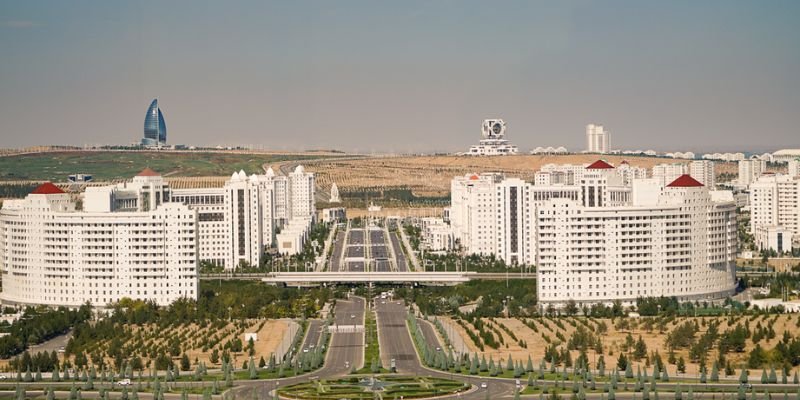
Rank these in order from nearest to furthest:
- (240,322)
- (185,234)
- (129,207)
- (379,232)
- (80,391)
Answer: (80,391) → (240,322) → (185,234) → (129,207) → (379,232)

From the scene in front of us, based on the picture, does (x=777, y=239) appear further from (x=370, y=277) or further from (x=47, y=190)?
(x=47, y=190)

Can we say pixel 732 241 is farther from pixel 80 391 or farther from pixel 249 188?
pixel 80 391

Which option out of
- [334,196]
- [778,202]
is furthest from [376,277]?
[334,196]

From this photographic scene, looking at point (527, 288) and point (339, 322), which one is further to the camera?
point (527, 288)

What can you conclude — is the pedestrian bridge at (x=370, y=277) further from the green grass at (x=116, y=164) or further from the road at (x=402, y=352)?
the green grass at (x=116, y=164)

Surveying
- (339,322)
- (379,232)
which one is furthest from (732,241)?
(379,232)

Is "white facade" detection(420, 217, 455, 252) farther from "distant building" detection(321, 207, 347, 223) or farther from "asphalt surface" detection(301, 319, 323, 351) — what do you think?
"asphalt surface" detection(301, 319, 323, 351)
